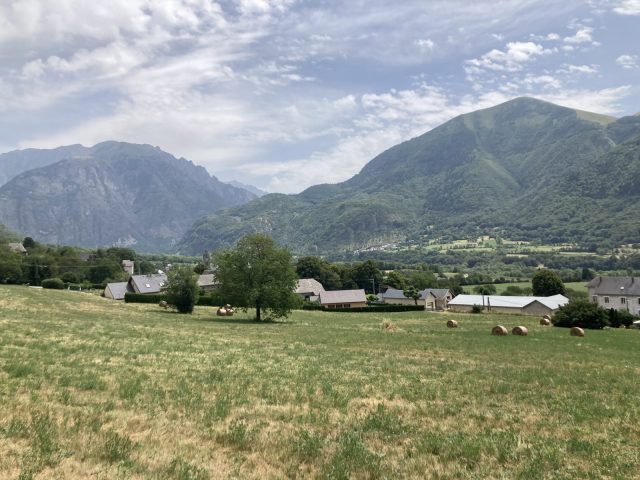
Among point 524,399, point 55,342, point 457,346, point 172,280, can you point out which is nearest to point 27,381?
point 55,342

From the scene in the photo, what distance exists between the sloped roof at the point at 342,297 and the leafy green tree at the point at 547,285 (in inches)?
1800

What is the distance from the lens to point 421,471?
327 inches

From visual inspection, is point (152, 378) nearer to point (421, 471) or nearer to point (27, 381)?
point (27, 381)

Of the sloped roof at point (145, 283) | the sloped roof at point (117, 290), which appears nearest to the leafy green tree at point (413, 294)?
the sloped roof at point (145, 283)

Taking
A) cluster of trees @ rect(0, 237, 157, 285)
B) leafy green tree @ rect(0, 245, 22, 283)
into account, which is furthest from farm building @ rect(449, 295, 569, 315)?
leafy green tree @ rect(0, 245, 22, 283)

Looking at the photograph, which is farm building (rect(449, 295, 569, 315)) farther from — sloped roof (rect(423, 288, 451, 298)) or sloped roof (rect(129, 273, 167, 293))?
sloped roof (rect(129, 273, 167, 293))

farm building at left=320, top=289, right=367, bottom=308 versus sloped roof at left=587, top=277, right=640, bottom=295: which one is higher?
sloped roof at left=587, top=277, right=640, bottom=295

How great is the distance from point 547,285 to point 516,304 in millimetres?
17412

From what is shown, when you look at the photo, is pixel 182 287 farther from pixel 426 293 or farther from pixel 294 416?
pixel 426 293

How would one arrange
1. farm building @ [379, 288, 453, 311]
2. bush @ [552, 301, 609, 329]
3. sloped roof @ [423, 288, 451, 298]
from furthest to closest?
sloped roof @ [423, 288, 451, 298] < farm building @ [379, 288, 453, 311] < bush @ [552, 301, 609, 329]

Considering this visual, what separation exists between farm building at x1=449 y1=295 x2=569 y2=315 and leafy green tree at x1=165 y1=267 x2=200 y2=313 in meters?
71.2

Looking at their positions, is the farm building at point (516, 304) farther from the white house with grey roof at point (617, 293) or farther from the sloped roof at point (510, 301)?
the white house with grey roof at point (617, 293)

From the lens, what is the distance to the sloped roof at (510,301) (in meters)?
98.1

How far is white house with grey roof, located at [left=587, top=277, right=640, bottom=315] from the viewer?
10325 centimetres
